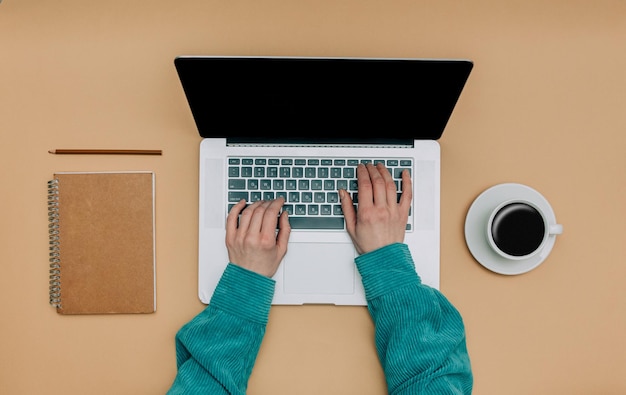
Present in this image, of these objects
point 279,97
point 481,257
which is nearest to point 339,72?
point 279,97

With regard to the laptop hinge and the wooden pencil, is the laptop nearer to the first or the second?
the laptop hinge

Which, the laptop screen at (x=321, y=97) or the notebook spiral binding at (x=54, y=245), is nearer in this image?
the laptop screen at (x=321, y=97)

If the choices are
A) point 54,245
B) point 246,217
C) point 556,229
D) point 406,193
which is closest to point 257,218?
point 246,217

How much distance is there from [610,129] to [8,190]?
3.58 ft

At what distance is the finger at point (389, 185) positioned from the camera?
27.8 inches

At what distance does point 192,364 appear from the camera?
69 cm

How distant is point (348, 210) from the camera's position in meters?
0.71

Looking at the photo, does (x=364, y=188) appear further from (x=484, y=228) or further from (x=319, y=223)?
(x=484, y=228)

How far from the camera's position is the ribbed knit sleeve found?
26.5 inches

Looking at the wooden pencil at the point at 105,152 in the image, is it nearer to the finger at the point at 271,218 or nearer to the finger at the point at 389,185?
the finger at the point at 271,218

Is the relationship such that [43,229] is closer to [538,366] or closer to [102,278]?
[102,278]

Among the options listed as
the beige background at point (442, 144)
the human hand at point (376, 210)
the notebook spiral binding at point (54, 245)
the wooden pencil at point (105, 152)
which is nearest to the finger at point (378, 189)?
the human hand at point (376, 210)

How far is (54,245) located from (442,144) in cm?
71

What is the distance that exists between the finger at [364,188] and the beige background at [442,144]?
0.15 m
